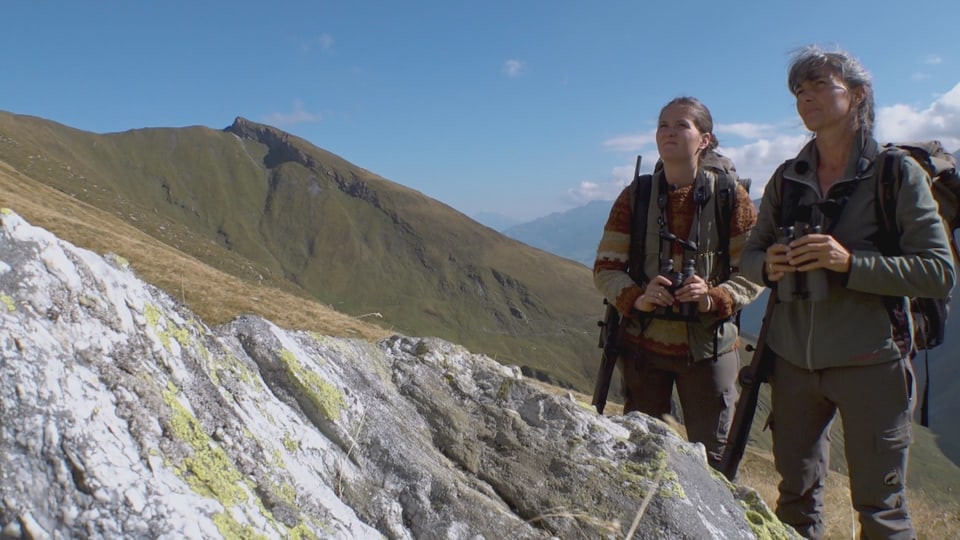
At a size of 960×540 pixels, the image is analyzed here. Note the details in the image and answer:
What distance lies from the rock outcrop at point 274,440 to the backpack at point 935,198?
2.22 metres

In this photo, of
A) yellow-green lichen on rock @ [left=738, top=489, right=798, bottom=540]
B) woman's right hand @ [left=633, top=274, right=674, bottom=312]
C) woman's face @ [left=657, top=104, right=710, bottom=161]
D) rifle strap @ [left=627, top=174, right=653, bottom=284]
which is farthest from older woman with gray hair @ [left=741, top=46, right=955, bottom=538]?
yellow-green lichen on rock @ [left=738, top=489, right=798, bottom=540]

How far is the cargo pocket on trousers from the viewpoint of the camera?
432 cm

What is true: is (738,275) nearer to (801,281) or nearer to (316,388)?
(801,281)

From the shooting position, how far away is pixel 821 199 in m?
4.70

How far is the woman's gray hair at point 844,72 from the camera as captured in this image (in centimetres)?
466

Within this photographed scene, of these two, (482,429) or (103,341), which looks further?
(482,429)

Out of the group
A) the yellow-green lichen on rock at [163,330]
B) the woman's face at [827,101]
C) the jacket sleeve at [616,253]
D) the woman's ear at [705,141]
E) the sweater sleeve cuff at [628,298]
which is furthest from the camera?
the woman's ear at [705,141]

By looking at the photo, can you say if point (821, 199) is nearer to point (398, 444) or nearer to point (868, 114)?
point (868, 114)

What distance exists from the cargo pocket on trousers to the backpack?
66 centimetres

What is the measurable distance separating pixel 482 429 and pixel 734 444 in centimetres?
266

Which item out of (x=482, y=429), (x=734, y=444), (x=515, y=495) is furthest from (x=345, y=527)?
(x=734, y=444)

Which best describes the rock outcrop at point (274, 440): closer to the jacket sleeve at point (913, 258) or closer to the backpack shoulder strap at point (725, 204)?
the jacket sleeve at point (913, 258)

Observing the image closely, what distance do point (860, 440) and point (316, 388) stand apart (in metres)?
3.92

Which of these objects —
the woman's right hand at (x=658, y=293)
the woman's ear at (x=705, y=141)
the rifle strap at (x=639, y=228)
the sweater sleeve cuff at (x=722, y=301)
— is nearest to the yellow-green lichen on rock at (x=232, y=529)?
the woman's right hand at (x=658, y=293)
